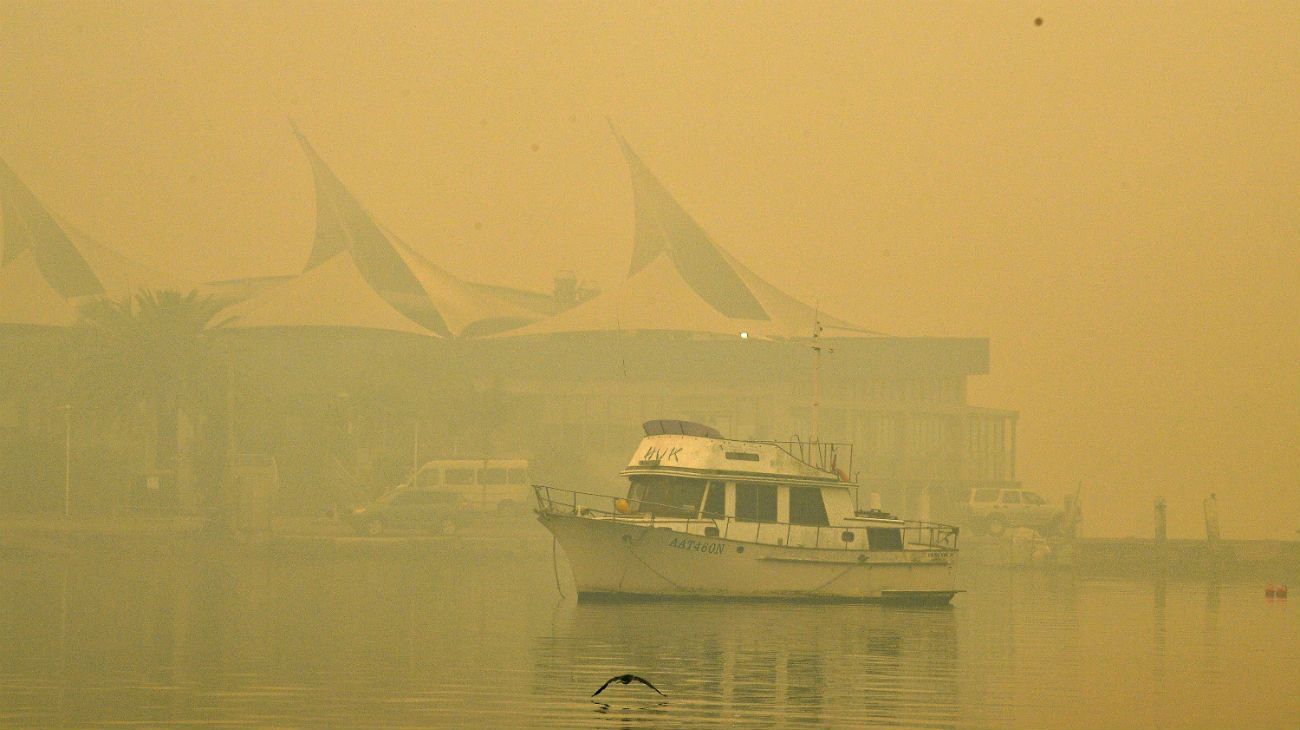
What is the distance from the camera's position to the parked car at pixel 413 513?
230 feet

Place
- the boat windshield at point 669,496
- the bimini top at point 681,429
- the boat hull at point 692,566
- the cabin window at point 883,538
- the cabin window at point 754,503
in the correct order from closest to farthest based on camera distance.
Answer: the boat hull at point 692,566, the boat windshield at point 669,496, the cabin window at point 754,503, the bimini top at point 681,429, the cabin window at point 883,538

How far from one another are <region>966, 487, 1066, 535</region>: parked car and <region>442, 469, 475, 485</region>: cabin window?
1969 cm

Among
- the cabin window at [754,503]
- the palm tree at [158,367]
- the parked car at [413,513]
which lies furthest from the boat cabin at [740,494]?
the palm tree at [158,367]

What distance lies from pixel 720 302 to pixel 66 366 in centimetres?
4813

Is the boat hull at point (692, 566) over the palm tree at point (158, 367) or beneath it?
beneath

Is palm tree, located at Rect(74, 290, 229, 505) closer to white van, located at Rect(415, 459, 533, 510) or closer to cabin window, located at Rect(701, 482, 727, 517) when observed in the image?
white van, located at Rect(415, 459, 533, 510)

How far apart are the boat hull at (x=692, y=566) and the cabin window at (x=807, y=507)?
0.74 m

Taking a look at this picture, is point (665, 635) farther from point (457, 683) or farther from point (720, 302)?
point (720, 302)

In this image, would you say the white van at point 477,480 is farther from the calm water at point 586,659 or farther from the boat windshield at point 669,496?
the boat windshield at point 669,496

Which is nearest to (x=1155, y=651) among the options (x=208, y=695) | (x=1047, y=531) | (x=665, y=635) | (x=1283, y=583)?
(x=665, y=635)

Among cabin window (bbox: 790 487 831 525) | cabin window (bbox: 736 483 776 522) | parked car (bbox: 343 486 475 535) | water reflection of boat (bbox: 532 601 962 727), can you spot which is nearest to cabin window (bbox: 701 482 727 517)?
cabin window (bbox: 736 483 776 522)

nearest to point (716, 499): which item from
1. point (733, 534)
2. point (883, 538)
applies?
point (733, 534)

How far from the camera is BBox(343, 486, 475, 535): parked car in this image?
7006 cm

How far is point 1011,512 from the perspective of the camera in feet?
249
